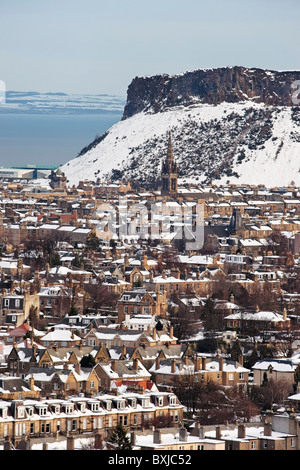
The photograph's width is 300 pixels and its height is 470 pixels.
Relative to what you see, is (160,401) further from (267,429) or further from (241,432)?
(241,432)

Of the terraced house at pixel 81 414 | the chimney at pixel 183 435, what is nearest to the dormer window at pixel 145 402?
the terraced house at pixel 81 414

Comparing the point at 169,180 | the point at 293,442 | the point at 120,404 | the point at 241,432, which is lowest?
the point at 169,180

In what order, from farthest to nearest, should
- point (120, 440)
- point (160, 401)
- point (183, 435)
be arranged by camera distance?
point (160, 401) < point (183, 435) < point (120, 440)

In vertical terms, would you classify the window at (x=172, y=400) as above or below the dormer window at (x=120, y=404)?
below

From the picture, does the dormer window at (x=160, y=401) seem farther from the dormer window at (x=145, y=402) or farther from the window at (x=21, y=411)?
the window at (x=21, y=411)

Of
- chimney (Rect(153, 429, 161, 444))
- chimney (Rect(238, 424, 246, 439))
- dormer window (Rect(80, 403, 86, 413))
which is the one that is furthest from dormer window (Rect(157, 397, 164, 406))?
chimney (Rect(153, 429, 161, 444))

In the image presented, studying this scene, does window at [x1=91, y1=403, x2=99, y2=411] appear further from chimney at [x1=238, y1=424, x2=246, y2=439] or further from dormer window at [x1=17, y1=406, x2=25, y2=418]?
chimney at [x1=238, y1=424, x2=246, y2=439]

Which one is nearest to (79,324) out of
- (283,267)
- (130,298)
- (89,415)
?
(130,298)

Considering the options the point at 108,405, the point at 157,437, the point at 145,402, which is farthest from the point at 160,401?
the point at 157,437
